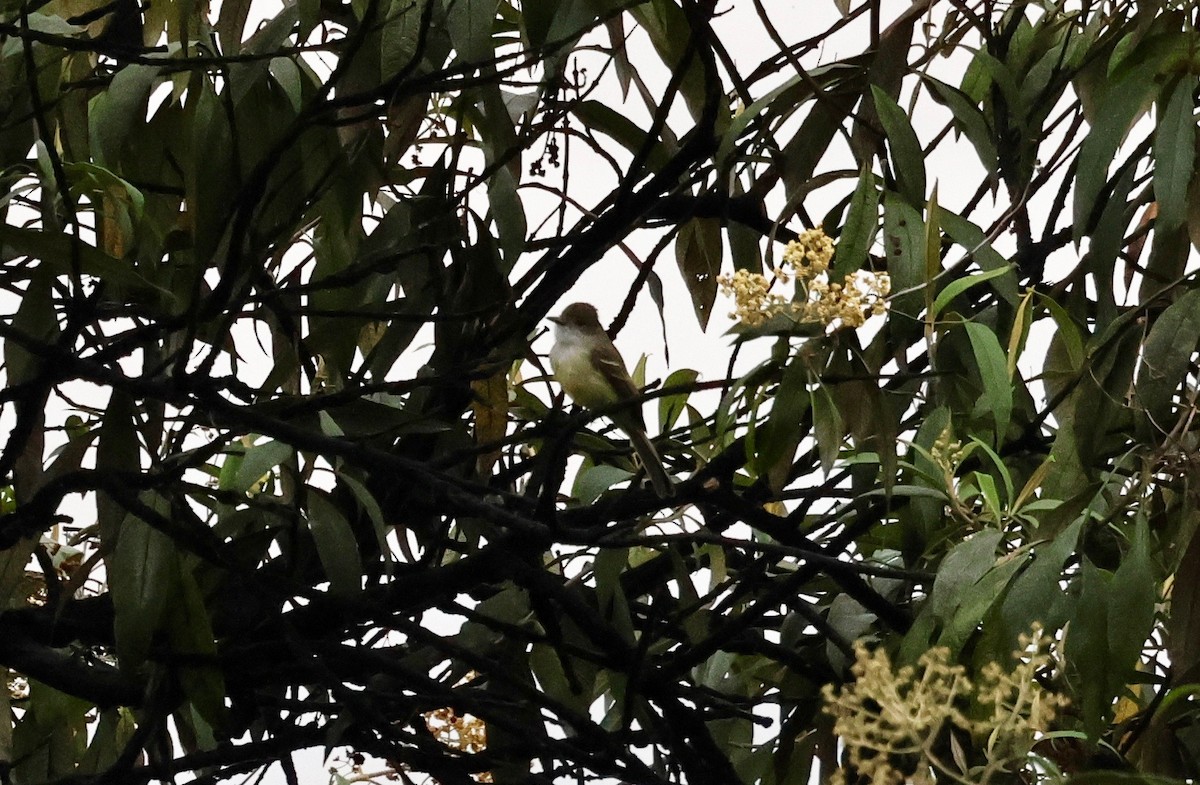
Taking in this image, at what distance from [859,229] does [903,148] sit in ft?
0.40

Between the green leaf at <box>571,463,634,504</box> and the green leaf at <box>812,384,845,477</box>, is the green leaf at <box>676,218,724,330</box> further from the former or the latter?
the green leaf at <box>812,384,845,477</box>

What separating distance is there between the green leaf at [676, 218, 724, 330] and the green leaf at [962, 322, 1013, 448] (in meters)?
0.33

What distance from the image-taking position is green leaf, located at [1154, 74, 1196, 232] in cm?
109

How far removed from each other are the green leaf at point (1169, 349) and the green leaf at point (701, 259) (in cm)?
42

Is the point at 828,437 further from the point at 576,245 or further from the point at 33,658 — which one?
the point at 33,658

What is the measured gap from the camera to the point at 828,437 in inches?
36.8

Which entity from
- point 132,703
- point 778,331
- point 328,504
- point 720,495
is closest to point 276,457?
point 328,504

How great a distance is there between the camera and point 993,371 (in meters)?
1.07

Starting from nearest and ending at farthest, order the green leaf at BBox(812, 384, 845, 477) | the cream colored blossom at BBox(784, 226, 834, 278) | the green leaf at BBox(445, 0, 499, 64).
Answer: the cream colored blossom at BBox(784, 226, 834, 278) < the green leaf at BBox(812, 384, 845, 477) < the green leaf at BBox(445, 0, 499, 64)

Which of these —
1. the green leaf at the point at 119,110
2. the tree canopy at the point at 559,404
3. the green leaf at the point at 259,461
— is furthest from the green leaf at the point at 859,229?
the green leaf at the point at 119,110

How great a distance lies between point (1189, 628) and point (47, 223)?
847 mm

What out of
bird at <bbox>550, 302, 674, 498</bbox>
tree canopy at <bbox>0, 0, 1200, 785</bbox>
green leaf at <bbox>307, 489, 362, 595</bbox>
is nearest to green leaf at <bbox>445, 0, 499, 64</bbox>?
tree canopy at <bbox>0, 0, 1200, 785</bbox>

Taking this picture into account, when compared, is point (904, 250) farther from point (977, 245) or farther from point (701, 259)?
point (701, 259)

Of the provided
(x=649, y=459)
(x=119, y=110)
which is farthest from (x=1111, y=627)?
(x=119, y=110)
